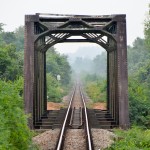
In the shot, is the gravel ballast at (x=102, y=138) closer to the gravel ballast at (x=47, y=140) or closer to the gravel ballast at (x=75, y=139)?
the gravel ballast at (x=75, y=139)

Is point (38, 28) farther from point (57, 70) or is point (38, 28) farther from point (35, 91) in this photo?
point (57, 70)

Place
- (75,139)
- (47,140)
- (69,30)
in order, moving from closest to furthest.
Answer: (47,140)
(75,139)
(69,30)

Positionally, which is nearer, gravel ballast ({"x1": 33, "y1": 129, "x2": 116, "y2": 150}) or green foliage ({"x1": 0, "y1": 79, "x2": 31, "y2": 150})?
green foliage ({"x1": 0, "y1": 79, "x2": 31, "y2": 150})

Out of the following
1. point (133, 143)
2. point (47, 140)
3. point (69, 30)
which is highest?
point (69, 30)

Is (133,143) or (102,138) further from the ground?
(133,143)

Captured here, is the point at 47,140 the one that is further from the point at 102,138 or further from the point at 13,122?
the point at 13,122

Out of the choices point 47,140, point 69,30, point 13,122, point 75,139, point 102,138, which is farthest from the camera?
point 69,30

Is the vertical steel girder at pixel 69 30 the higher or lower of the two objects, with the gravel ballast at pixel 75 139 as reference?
higher

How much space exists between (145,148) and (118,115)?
7.06m

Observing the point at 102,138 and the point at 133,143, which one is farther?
the point at 102,138

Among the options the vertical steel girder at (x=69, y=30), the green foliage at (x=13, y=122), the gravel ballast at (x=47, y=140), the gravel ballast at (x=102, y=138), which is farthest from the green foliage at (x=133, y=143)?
the vertical steel girder at (x=69, y=30)

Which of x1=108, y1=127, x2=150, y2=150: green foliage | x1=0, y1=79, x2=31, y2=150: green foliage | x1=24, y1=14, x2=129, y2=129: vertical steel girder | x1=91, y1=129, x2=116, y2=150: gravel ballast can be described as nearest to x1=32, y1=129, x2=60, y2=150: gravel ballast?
x1=91, y1=129, x2=116, y2=150: gravel ballast

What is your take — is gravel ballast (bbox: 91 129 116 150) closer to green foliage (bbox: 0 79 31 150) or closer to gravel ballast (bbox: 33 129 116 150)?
gravel ballast (bbox: 33 129 116 150)

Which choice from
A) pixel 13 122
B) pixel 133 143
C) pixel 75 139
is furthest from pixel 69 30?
pixel 13 122
